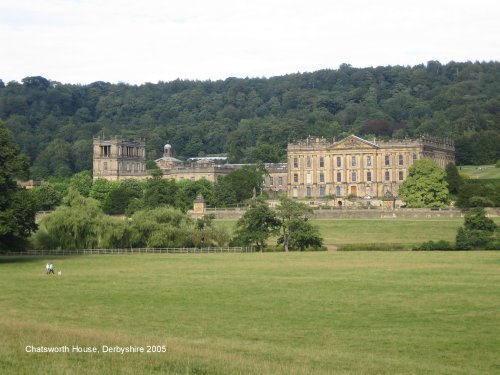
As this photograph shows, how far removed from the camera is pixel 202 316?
28.4 m

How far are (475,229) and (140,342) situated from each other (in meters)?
40.6

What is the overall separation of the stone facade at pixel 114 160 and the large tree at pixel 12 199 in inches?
2738

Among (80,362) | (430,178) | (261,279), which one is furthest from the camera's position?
(430,178)

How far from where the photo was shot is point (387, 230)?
71.0m

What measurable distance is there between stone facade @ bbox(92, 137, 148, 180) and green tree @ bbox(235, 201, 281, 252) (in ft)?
194

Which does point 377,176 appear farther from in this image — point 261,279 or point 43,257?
point 261,279

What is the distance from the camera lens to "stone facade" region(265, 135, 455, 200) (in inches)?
3994

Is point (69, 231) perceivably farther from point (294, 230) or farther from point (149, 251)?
point (294, 230)

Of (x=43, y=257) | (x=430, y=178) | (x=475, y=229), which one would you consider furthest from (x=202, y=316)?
(x=430, y=178)

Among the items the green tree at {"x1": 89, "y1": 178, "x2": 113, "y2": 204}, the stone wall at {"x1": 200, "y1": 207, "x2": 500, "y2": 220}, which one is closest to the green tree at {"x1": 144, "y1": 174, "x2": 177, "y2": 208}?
the stone wall at {"x1": 200, "y1": 207, "x2": 500, "y2": 220}

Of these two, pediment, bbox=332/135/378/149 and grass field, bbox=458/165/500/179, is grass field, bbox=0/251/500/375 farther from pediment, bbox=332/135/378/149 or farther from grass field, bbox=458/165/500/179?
grass field, bbox=458/165/500/179

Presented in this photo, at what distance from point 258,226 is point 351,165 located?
1700 inches

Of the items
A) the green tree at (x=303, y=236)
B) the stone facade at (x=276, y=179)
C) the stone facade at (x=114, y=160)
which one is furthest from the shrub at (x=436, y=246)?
the stone facade at (x=114, y=160)

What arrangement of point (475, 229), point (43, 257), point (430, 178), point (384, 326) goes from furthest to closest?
point (430, 178)
point (475, 229)
point (43, 257)
point (384, 326)
